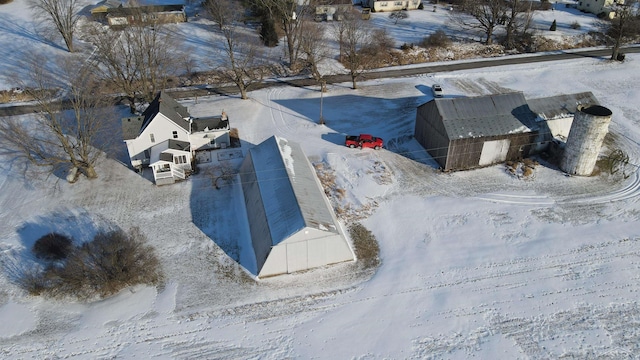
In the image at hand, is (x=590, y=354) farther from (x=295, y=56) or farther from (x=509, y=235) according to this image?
(x=295, y=56)

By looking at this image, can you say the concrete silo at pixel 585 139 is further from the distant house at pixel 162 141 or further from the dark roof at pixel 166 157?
the dark roof at pixel 166 157

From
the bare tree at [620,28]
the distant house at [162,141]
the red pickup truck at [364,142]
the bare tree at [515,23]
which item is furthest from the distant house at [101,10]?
the bare tree at [620,28]

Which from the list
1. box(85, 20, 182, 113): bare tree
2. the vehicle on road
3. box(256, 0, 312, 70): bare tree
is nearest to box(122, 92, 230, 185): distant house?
box(85, 20, 182, 113): bare tree

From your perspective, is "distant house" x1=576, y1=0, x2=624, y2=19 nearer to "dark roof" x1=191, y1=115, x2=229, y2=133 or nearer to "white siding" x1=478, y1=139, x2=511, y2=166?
"white siding" x1=478, y1=139, x2=511, y2=166

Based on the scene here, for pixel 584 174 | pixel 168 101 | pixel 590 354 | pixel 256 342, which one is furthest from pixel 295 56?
pixel 590 354

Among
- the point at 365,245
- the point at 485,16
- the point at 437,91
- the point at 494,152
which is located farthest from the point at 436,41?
the point at 365,245
